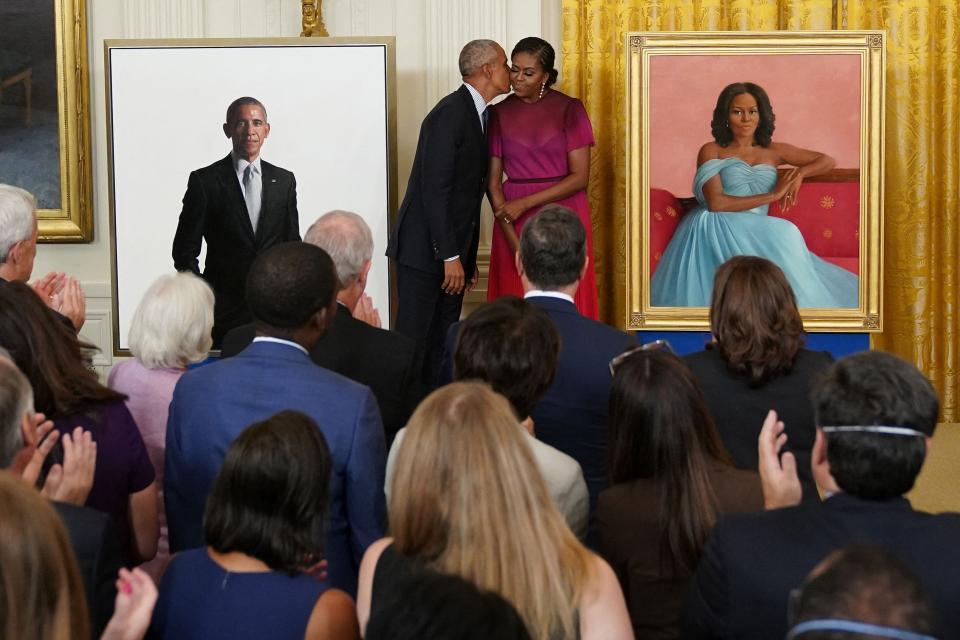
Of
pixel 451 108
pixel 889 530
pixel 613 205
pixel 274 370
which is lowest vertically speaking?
pixel 889 530

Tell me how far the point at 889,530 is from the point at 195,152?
515 centimetres

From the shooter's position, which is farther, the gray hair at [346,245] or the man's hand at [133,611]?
the gray hair at [346,245]

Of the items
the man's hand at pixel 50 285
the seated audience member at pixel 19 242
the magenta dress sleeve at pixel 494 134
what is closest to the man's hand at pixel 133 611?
the seated audience member at pixel 19 242

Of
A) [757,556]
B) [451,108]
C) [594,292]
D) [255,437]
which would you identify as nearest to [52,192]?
[451,108]

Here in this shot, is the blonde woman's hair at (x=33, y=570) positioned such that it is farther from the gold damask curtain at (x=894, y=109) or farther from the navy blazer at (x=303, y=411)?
the gold damask curtain at (x=894, y=109)

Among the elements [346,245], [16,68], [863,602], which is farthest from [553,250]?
[16,68]

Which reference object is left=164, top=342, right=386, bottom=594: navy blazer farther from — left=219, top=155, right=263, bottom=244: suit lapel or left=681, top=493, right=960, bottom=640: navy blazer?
left=219, top=155, right=263, bottom=244: suit lapel

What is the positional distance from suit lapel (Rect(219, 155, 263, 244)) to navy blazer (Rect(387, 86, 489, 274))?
823 millimetres

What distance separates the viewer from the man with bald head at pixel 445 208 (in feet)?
19.9

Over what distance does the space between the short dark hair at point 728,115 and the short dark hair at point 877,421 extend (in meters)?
4.32

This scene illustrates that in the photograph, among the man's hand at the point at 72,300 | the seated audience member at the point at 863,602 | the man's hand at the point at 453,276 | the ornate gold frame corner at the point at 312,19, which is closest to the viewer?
the seated audience member at the point at 863,602

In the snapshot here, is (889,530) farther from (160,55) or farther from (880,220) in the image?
(160,55)

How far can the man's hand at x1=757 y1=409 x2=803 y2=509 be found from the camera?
2482 millimetres

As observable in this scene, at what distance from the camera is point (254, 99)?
6.58m
